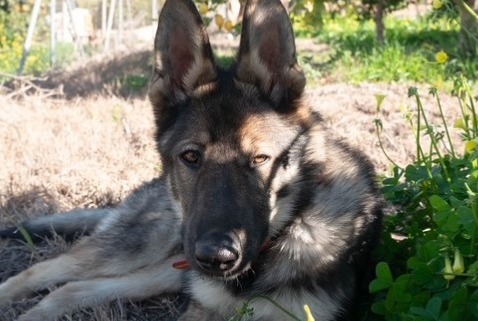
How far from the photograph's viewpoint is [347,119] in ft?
23.7

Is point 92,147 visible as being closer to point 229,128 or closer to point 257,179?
point 229,128

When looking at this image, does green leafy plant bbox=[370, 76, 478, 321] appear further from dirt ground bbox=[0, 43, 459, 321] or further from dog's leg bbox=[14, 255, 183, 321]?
dog's leg bbox=[14, 255, 183, 321]

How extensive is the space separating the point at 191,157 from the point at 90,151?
12.2 feet

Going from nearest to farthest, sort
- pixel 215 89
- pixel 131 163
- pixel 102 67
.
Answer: pixel 215 89, pixel 131 163, pixel 102 67

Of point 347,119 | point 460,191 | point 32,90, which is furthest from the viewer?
point 32,90

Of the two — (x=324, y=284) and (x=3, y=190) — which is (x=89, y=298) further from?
(x=3, y=190)

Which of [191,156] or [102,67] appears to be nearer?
[191,156]

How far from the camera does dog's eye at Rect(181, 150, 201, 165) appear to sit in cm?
299

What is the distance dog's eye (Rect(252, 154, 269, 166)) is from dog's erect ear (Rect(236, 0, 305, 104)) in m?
0.34

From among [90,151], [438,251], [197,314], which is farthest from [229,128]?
[90,151]

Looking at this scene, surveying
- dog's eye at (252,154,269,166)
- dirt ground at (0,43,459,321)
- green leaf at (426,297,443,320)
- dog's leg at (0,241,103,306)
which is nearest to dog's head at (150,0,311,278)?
dog's eye at (252,154,269,166)

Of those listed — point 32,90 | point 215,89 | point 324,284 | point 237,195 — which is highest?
point 215,89

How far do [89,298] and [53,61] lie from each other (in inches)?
467

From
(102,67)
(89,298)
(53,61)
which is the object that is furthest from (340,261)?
(53,61)
